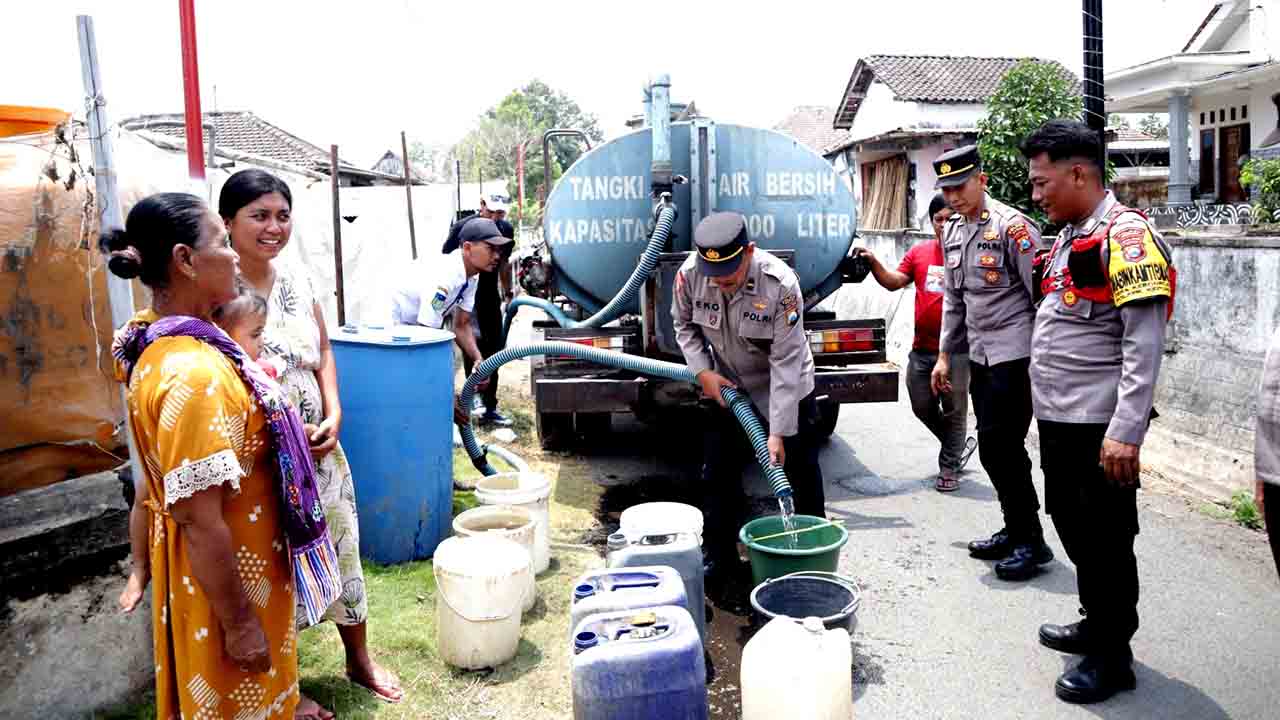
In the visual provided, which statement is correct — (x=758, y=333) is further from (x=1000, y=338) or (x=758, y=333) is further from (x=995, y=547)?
(x=995, y=547)

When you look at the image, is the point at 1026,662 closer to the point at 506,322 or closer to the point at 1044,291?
the point at 1044,291

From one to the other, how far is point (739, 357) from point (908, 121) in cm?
2337

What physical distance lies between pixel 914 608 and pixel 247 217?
10.6ft

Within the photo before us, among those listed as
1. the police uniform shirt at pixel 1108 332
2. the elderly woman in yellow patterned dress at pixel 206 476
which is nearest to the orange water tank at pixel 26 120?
the elderly woman in yellow patterned dress at pixel 206 476

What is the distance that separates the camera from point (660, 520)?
382 cm

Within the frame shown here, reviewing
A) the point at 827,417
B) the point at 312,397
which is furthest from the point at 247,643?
the point at 827,417

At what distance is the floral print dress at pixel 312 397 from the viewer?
3.13 m

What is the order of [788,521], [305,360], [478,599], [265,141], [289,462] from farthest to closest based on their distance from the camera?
[265,141], [788,521], [478,599], [305,360], [289,462]

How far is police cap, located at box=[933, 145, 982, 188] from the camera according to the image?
470cm

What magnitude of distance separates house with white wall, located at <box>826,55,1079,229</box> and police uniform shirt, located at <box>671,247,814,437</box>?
20489 mm

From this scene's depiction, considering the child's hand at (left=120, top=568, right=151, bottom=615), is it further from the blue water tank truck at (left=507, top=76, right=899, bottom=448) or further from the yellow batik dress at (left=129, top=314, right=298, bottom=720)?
the blue water tank truck at (left=507, top=76, right=899, bottom=448)

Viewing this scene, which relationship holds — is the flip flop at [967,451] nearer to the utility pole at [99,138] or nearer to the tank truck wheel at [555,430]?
the tank truck wheel at [555,430]

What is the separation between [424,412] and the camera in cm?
445

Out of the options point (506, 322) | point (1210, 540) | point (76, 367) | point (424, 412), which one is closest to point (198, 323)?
point (76, 367)
